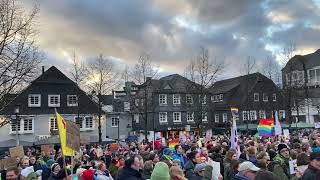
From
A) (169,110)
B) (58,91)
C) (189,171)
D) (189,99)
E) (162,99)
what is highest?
(58,91)

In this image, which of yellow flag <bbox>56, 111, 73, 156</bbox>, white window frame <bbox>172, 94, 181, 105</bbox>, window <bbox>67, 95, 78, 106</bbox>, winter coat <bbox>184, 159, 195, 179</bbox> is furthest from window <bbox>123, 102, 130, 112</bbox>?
yellow flag <bbox>56, 111, 73, 156</bbox>

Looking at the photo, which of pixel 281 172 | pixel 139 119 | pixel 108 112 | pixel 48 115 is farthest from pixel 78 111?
pixel 281 172

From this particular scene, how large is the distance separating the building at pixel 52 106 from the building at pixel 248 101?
19.4 meters

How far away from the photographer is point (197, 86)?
56812mm

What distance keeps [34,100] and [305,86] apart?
124ft

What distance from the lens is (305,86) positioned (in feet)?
193

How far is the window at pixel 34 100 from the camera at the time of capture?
180 ft

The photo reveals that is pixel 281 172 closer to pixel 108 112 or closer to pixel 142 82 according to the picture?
pixel 142 82

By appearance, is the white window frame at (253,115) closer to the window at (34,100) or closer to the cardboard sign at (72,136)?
the window at (34,100)

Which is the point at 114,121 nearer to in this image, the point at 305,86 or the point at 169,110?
the point at 169,110

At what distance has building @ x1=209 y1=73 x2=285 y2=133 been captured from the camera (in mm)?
66875

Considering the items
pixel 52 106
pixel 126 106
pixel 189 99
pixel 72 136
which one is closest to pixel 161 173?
pixel 72 136

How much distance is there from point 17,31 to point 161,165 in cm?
1949

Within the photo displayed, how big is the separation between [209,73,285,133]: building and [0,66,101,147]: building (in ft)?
63.8
